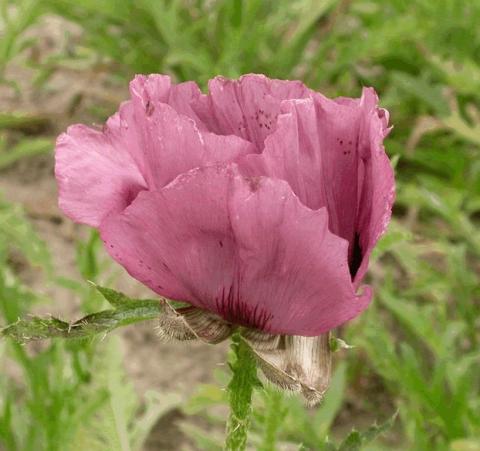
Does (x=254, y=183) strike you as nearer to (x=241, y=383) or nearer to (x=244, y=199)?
(x=244, y=199)

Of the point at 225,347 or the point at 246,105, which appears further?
the point at 225,347

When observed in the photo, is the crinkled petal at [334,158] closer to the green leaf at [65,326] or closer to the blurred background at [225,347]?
the green leaf at [65,326]

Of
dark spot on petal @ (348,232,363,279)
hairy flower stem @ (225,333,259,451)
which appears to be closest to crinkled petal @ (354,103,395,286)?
dark spot on petal @ (348,232,363,279)

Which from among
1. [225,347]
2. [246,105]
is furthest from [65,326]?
[225,347]

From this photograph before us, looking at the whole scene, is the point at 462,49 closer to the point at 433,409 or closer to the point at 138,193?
the point at 433,409

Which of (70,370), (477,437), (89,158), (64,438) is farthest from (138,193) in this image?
(477,437)

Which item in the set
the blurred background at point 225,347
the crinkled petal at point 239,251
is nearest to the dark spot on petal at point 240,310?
the crinkled petal at point 239,251

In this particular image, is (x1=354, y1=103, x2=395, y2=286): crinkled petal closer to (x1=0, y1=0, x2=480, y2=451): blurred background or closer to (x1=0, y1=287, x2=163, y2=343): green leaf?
(x1=0, y1=287, x2=163, y2=343): green leaf
